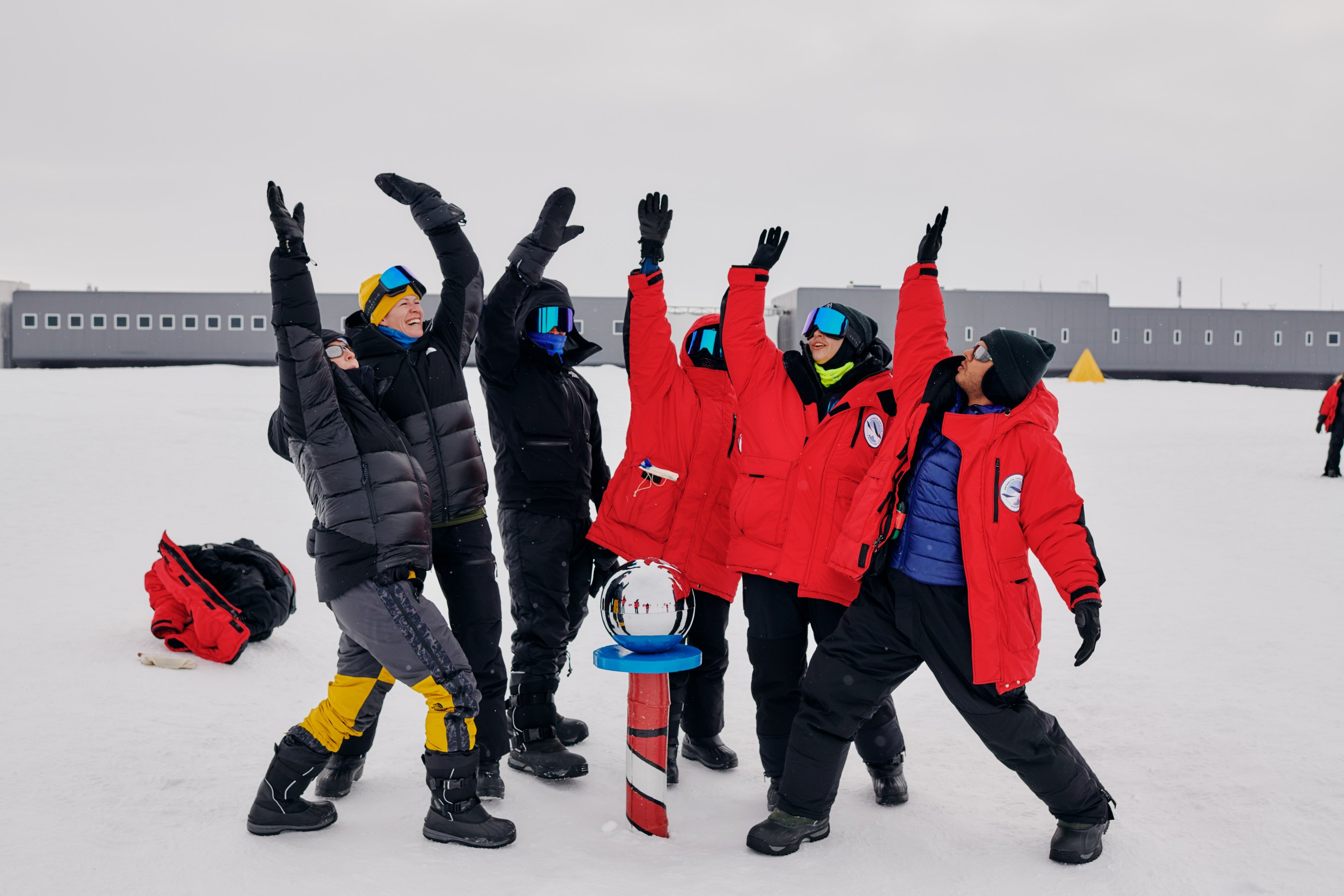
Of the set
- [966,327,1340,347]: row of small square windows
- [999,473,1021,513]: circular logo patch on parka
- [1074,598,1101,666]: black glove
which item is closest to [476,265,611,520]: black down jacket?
[999,473,1021,513]: circular logo patch on parka

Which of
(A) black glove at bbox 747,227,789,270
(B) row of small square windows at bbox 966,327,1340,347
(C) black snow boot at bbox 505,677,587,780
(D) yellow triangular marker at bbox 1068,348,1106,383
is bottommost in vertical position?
(C) black snow boot at bbox 505,677,587,780

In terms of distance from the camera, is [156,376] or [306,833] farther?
[156,376]

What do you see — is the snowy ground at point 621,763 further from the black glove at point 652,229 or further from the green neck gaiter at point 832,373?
the black glove at point 652,229

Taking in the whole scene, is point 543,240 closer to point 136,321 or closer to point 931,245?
point 931,245

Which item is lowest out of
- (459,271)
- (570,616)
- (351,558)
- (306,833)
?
(306,833)

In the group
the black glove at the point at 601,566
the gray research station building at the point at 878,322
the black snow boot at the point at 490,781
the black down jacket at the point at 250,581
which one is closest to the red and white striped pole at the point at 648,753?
the black snow boot at the point at 490,781

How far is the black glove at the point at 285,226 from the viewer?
10.2 feet

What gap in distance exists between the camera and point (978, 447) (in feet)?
11.1

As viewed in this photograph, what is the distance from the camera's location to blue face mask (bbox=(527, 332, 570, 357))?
4.36 meters

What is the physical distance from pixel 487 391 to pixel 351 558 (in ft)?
4.36

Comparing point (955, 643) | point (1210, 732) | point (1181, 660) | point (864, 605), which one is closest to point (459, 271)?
point (864, 605)

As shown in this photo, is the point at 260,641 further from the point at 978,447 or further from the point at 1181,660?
the point at 1181,660

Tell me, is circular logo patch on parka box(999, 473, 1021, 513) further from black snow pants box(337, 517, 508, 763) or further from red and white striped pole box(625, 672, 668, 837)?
black snow pants box(337, 517, 508, 763)

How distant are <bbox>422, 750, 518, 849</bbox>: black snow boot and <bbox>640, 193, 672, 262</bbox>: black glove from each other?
6.80 feet
